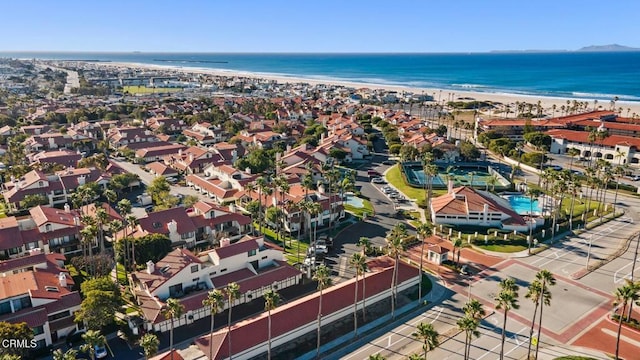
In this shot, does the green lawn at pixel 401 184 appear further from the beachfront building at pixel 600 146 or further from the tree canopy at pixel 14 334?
the tree canopy at pixel 14 334

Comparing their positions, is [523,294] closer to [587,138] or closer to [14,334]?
[14,334]

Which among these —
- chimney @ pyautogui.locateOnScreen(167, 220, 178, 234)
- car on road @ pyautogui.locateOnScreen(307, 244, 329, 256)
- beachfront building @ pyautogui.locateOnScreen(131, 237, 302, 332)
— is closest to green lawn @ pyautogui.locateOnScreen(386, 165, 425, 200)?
car on road @ pyautogui.locateOnScreen(307, 244, 329, 256)

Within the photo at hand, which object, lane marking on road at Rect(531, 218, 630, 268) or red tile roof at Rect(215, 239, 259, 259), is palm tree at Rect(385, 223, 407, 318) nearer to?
red tile roof at Rect(215, 239, 259, 259)

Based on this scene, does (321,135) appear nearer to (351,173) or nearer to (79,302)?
(351,173)

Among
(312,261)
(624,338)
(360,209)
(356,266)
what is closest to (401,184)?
(360,209)

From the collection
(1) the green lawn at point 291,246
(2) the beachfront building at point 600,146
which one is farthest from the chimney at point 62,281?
(2) the beachfront building at point 600,146

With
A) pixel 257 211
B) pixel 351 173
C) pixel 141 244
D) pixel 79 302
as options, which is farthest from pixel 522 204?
pixel 79 302
